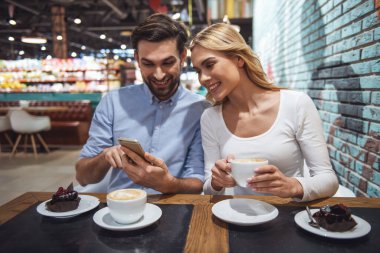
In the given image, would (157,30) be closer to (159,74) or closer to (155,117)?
(159,74)

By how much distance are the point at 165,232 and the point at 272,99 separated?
0.97 m

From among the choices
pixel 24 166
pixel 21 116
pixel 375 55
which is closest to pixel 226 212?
pixel 375 55

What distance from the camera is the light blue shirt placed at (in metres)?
1.79

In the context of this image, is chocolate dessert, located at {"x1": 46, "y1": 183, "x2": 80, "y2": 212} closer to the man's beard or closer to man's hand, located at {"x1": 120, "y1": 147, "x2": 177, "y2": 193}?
man's hand, located at {"x1": 120, "y1": 147, "x2": 177, "y2": 193}

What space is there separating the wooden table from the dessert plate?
7 centimetres

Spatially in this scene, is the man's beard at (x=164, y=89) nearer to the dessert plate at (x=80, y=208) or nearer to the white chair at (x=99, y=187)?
the white chair at (x=99, y=187)

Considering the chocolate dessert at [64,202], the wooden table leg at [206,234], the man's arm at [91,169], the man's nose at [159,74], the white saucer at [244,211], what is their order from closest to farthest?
the wooden table leg at [206,234] → the white saucer at [244,211] → the chocolate dessert at [64,202] → the man's arm at [91,169] → the man's nose at [159,74]

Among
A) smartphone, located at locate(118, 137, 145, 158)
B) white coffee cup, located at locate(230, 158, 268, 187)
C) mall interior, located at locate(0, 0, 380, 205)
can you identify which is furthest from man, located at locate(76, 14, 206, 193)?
white coffee cup, located at locate(230, 158, 268, 187)

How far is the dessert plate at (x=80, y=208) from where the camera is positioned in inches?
42.6

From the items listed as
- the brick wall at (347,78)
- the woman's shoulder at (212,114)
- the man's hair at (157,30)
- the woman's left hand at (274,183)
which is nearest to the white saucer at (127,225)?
the woman's left hand at (274,183)

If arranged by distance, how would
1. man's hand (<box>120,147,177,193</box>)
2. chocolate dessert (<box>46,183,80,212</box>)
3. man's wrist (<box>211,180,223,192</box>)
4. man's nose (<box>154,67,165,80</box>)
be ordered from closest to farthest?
chocolate dessert (<box>46,183,80,212</box>) → man's hand (<box>120,147,177,193</box>) → man's wrist (<box>211,180,223,192</box>) → man's nose (<box>154,67,165,80</box>)

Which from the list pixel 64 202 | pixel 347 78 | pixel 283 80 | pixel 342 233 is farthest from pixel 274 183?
pixel 283 80

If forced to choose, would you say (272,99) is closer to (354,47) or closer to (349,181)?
(354,47)

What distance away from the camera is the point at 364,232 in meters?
0.91
